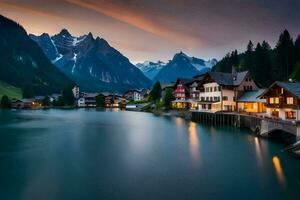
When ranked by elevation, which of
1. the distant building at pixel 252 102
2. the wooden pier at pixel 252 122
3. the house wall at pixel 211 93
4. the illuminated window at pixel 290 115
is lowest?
the wooden pier at pixel 252 122

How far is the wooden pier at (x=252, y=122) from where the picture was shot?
138ft

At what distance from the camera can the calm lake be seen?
24281mm

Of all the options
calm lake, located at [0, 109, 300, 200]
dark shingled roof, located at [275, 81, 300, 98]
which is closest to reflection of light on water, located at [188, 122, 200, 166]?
calm lake, located at [0, 109, 300, 200]

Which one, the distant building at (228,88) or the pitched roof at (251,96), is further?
the distant building at (228,88)

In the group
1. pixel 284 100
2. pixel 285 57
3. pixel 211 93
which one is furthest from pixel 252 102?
pixel 285 57

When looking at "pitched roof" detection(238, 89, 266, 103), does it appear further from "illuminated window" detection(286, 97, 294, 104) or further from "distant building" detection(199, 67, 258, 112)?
"illuminated window" detection(286, 97, 294, 104)

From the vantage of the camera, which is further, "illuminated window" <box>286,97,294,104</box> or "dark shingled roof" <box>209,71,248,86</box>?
"dark shingled roof" <box>209,71,248,86</box>

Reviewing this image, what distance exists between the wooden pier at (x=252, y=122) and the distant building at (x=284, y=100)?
328 centimetres

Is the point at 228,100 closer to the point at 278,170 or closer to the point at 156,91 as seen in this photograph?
the point at 278,170

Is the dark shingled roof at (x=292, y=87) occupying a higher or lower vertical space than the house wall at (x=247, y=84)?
lower

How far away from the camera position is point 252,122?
60.6 meters

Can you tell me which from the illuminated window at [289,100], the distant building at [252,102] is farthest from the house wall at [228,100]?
the illuminated window at [289,100]

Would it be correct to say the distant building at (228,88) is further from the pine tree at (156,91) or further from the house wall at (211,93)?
the pine tree at (156,91)

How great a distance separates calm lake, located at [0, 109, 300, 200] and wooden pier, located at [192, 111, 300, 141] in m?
2.69
